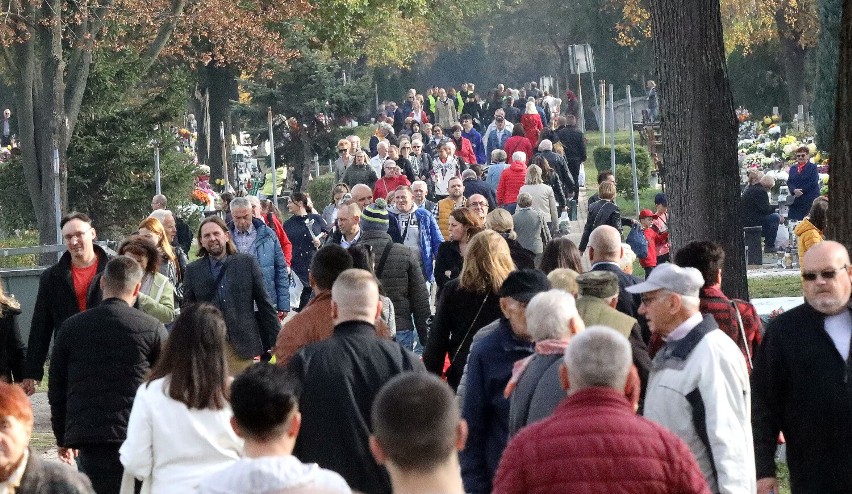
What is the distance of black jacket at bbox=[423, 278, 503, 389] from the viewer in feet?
30.0

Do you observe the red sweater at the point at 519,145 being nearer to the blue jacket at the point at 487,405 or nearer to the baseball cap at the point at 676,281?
the blue jacket at the point at 487,405

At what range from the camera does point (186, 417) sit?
6387mm

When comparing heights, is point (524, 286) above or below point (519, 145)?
above

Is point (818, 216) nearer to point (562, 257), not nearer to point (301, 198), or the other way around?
point (562, 257)

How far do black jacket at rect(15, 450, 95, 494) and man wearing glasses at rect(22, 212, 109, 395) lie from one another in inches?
200

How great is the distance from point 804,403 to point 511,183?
16417 mm

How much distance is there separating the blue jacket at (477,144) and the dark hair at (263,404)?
3117cm

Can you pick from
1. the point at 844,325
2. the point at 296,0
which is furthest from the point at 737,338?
the point at 296,0

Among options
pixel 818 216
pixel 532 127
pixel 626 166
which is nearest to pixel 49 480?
pixel 818 216

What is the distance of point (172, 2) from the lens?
27547 mm

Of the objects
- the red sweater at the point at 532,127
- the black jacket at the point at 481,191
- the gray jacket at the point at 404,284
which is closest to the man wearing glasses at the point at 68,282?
the gray jacket at the point at 404,284

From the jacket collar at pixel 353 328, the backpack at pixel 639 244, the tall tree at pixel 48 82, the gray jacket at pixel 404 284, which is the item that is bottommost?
the backpack at pixel 639 244

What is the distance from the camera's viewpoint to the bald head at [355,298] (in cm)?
659

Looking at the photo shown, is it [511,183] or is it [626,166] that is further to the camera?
[626,166]
